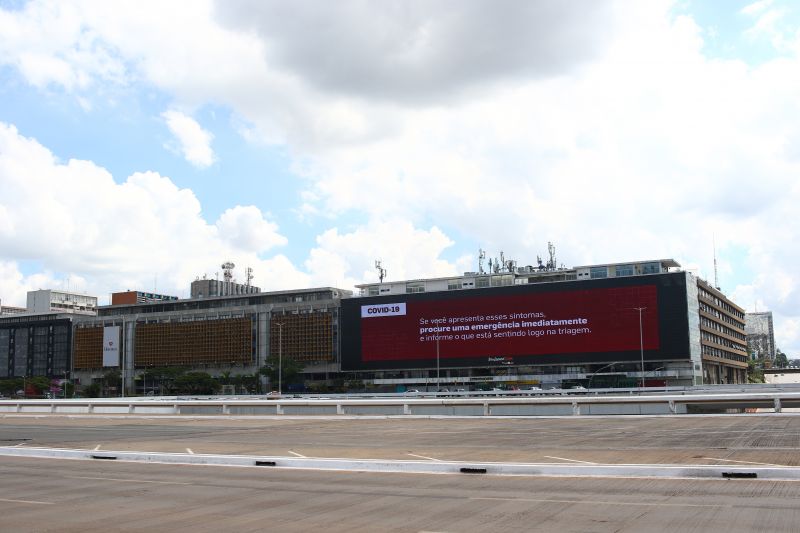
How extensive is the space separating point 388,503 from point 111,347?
16515 cm

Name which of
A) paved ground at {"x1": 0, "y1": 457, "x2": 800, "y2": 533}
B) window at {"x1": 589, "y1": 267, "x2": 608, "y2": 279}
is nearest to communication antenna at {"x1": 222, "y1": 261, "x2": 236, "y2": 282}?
window at {"x1": 589, "y1": 267, "x2": 608, "y2": 279}

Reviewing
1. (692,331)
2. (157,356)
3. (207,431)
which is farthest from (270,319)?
(207,431)

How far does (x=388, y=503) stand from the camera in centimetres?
1418

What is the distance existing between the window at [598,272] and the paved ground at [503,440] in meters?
94.9

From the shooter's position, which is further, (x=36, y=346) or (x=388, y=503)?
(x=36, y=346)

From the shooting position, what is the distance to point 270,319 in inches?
5979

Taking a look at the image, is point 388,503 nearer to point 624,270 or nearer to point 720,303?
point 624,270

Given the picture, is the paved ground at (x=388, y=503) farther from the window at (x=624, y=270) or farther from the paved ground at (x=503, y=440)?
the window at (x=624, y=270)

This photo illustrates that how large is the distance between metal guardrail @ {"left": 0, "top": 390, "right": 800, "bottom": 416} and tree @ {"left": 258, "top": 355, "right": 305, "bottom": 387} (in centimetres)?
7277

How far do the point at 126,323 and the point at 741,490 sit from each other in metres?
168

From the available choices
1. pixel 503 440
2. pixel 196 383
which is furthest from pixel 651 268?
pixel 503 440

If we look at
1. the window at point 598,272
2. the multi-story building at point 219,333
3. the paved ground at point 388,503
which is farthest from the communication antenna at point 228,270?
the paved ground at point 388,503

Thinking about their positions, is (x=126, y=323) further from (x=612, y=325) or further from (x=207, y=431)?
(x=207, y=431)

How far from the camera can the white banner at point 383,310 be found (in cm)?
13800
